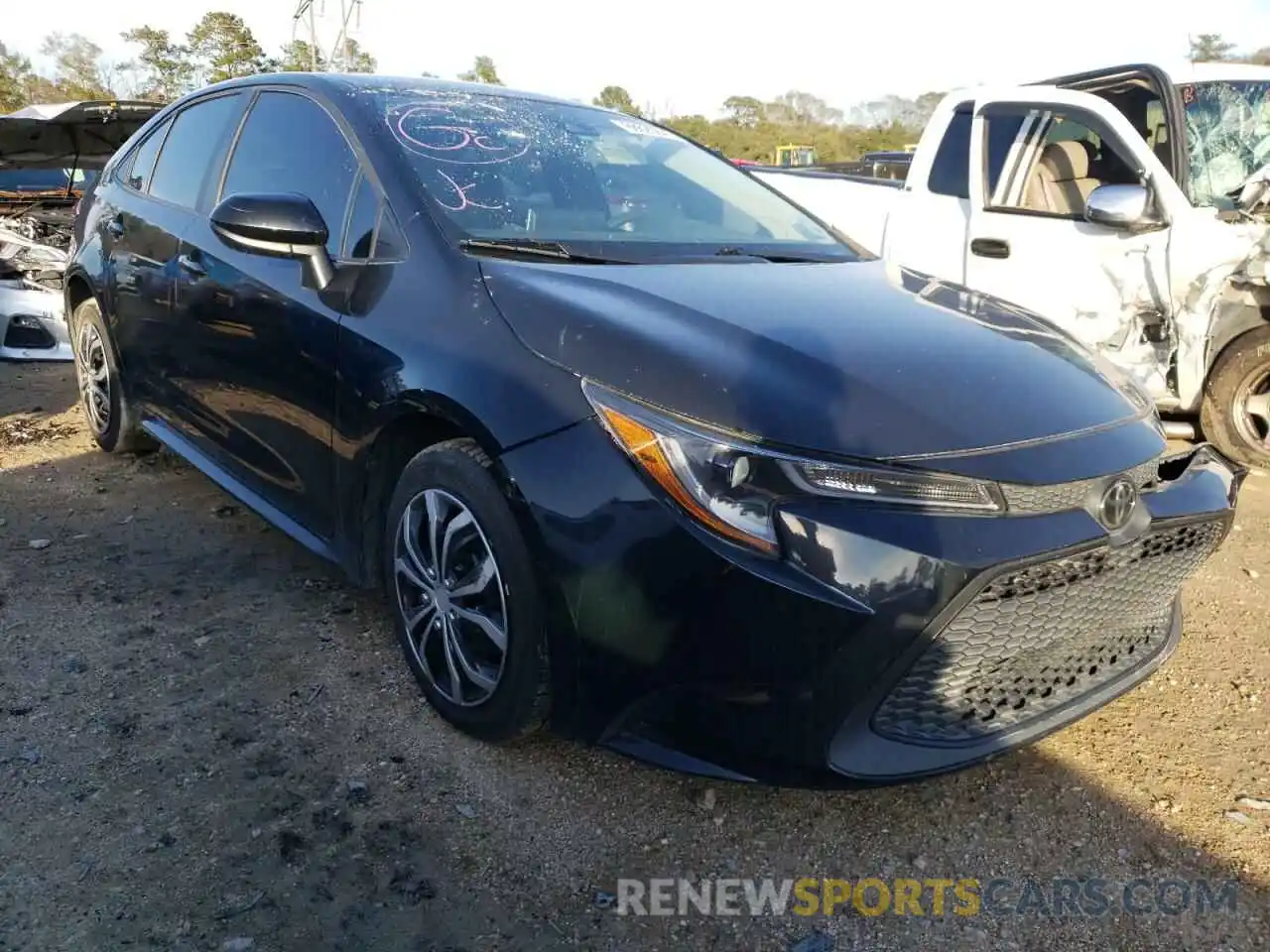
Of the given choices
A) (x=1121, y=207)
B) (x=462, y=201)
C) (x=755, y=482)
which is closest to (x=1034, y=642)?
(x=755, y=482)

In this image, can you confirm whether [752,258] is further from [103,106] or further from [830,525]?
[103,106]

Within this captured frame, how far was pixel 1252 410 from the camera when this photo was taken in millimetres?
4773

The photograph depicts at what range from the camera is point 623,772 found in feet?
7.98

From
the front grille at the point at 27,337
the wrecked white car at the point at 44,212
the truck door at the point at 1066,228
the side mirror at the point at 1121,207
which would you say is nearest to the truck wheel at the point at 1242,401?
the truck door at the point at 1066,228

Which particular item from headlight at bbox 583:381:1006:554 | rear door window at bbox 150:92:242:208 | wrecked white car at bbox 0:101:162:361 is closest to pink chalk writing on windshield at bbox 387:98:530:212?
rear door window at bbox 150:92:242:208

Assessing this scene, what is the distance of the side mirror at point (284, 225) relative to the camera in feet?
8.74

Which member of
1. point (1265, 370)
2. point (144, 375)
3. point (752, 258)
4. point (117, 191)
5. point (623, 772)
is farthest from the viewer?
point (1265, 370)

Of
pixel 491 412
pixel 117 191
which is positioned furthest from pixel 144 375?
pixel 491 412

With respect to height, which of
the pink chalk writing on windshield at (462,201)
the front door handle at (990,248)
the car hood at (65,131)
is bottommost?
the front door handle at (990,248)

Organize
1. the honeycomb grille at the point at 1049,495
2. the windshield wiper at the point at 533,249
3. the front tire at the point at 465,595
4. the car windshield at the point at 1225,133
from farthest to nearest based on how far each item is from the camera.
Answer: the car windshield at the point at 1225,133, the windshield wiper at the point at 533,249, the front tire at the point at 465,595, the honeycomb grille at the point at 1049,495

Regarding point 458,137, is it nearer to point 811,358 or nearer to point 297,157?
point 297,157

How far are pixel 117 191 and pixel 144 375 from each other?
941 millimetres

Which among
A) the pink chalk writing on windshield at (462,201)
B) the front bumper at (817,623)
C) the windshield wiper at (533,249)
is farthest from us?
the pink chalk writing on windshield at (462,201)

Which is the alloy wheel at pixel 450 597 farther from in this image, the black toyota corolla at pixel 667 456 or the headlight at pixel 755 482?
the headlight at pixel 755 482
